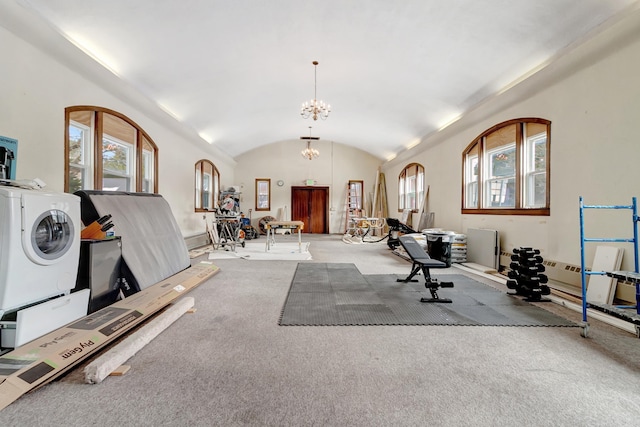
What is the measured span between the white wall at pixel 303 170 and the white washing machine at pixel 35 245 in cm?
1004

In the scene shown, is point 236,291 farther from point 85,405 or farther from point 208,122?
point 208,122

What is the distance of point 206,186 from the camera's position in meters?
9.25

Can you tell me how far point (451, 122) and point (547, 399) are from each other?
611cm

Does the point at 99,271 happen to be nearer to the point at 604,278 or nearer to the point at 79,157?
the point at 79,157

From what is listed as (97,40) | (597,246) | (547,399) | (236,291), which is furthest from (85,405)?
(597,246)

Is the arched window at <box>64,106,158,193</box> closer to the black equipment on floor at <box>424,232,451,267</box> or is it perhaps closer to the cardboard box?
the cardboard box

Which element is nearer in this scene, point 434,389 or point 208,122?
point 434,389

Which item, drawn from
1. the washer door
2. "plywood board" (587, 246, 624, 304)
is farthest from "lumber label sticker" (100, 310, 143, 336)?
"plywood board" (587, 246, 624, 304)

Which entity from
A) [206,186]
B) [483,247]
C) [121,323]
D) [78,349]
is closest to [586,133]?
[483,247]

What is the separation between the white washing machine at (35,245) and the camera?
1.87 meters

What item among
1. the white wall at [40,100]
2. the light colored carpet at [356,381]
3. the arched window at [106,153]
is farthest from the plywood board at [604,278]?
the arched window at [106,153]

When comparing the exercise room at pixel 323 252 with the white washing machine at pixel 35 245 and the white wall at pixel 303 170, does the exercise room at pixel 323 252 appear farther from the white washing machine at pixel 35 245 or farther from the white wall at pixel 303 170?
the white wall at pixel 303 170

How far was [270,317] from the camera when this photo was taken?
9.12 ft

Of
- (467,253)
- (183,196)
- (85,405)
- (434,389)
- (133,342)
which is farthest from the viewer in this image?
(183,196)
